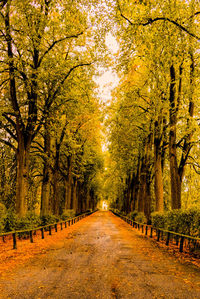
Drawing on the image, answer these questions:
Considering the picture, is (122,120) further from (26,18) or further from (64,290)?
(64,290)

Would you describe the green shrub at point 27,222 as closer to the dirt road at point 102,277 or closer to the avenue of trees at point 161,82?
the dirt road at point 102,277

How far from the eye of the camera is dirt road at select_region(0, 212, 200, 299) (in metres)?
5.08

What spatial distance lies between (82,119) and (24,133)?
36.7 ft

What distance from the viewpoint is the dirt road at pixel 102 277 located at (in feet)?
16.7

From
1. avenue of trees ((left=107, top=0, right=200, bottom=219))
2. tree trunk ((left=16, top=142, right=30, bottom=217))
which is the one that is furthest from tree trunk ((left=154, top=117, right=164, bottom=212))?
tree trunk ((left=16, top=142, right=30, bottom=217))

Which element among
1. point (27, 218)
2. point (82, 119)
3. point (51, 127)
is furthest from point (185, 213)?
point (82, 119)

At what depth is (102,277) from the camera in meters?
6.18

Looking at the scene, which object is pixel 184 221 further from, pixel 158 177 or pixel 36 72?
pixel 36 72

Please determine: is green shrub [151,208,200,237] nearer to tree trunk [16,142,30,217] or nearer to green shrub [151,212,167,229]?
green shrub [151,212,167,229]

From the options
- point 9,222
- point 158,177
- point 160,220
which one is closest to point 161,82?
point 158,177

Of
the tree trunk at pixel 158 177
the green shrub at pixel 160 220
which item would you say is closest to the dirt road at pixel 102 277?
the green shrub at pixel 160 220

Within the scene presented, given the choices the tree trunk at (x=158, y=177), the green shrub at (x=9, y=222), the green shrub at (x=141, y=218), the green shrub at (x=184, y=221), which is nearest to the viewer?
the green shrub at (x=184, y=221)

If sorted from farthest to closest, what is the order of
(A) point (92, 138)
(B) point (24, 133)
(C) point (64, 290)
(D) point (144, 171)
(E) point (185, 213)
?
(A) point (92, 138) → (D) point (144, 171) → (B) point (24, 133) → (E) point (185, 213) → (C) point (64, 290)

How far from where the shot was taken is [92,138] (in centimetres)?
2927
